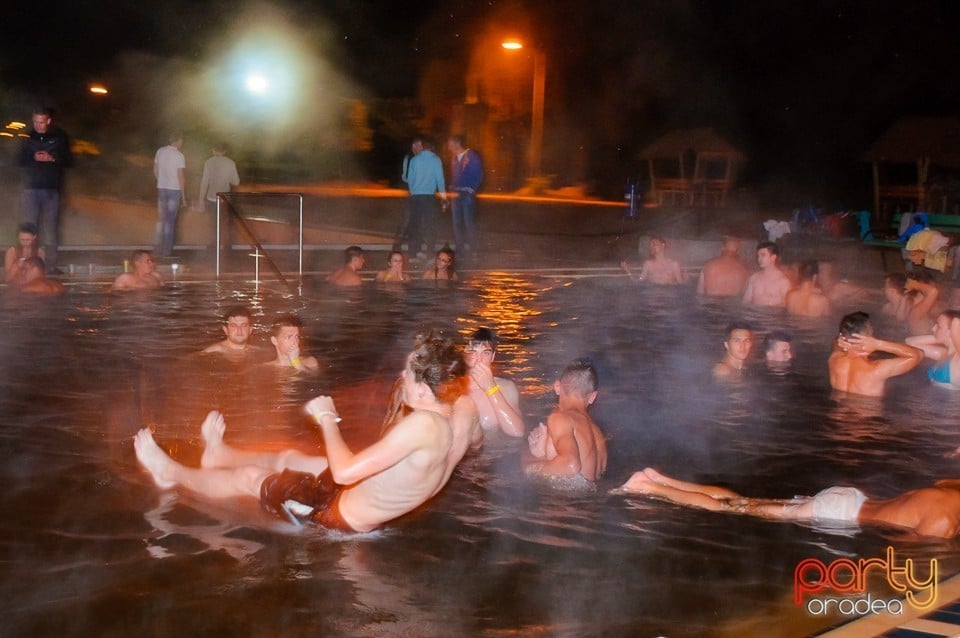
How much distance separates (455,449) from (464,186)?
35.7ft

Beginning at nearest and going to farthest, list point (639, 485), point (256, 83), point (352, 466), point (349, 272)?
point (352, 466)
point (639, 485)
point (349, 272)
point (256, 83)

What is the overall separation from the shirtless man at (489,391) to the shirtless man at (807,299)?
264 inches

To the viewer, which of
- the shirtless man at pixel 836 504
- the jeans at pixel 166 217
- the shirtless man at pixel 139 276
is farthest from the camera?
the jeans at pixel 166 217

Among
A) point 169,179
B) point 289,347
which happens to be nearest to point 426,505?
point 289,347

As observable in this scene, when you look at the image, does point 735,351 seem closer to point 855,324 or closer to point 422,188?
point 855,324

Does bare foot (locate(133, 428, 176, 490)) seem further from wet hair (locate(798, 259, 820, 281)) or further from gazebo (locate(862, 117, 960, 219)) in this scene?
gazebo (locate(862, 117, 960, 219))

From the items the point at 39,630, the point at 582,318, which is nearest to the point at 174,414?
the point at 39,630

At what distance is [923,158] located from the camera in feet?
67.7

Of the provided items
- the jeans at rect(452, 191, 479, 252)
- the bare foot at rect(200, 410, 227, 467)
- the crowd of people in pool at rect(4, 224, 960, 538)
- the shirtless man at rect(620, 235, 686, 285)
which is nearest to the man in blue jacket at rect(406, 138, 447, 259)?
the jeans at rect(452, 191, 479, 252)

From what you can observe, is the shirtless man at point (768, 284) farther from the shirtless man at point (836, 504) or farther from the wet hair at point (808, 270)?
the shirtless man at point (836, 504)

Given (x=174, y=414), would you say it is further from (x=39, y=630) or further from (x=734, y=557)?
(x=734, y=557)

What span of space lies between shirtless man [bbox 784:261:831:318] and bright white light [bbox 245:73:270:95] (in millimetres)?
17529

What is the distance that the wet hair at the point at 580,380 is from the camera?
6262 millimetres

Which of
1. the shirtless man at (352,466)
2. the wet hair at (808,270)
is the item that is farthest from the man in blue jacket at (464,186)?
the shirtless man at (352,466)
